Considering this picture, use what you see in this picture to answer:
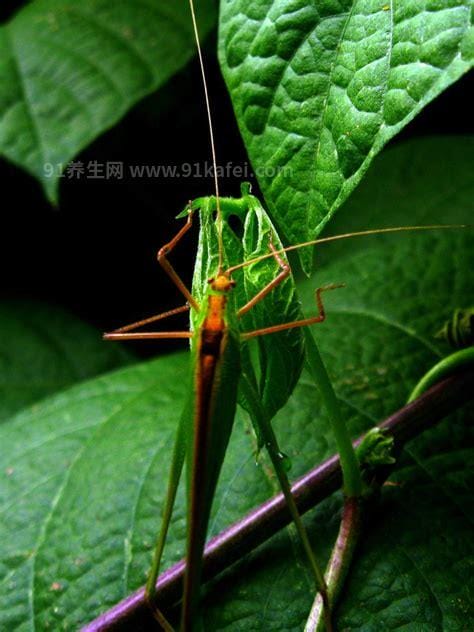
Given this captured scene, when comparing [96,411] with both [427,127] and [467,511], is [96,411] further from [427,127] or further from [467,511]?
[427,127]

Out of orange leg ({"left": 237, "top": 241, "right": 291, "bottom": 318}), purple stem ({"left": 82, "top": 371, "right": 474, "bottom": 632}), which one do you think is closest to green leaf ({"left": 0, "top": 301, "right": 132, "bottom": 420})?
purple stem ({"left": 82, "top": 371, "right": 474, "bottom": 632})

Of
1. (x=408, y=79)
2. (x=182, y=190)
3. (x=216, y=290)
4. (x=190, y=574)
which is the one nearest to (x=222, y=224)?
(x=216, y=290)

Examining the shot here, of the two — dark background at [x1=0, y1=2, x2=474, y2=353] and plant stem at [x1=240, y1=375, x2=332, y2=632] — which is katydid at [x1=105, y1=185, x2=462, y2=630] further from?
dark background at [x1=0, y1=2, x2=474, y2=353]

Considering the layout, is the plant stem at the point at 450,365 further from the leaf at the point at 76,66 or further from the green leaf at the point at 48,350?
the green leaf at the point at 48,350

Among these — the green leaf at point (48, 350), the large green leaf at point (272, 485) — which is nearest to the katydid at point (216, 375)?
the large green leaf at point (272, 485)

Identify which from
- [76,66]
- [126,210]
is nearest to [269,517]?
[76,66]

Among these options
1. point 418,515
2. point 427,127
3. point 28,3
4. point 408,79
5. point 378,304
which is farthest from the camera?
point 427,127

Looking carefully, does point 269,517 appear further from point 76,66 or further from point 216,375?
point 76,66
